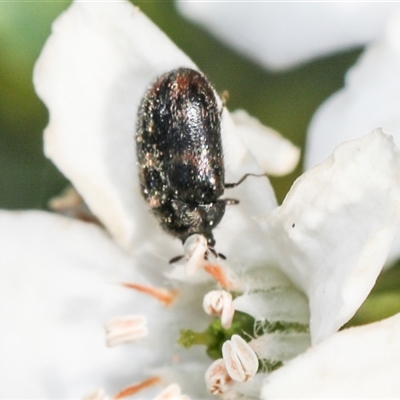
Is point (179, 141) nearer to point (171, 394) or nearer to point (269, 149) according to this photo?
point (269, 149)

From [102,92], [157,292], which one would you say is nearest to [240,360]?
[157,292]

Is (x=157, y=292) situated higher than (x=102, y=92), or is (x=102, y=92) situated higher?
(x=102, y=92)

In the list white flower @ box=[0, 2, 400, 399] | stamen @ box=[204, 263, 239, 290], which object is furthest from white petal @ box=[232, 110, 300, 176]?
stamen @ box=[204, 263, 239, 290]

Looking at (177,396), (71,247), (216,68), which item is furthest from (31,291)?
(216,68)

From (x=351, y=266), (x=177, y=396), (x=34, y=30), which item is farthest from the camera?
(x=34, y=30)

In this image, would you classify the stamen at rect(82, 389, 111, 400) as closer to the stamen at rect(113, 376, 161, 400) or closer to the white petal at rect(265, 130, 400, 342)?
the stamen at rect(113, 376, 161, 400)

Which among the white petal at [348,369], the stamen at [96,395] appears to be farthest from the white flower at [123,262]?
the white petal at [348,369]

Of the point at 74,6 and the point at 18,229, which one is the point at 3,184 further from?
the point at 74,6
